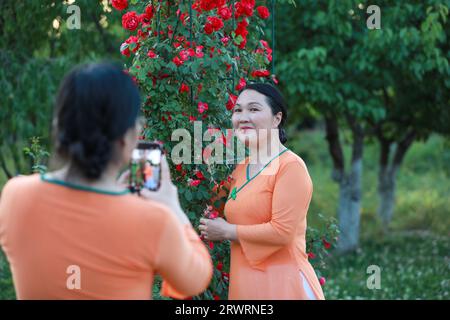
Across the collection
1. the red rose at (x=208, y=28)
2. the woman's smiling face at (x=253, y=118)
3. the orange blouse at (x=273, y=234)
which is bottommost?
the orange blouse at (x=273, y=234)

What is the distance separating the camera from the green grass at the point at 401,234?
7.11 meters

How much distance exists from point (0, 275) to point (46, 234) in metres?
5.61

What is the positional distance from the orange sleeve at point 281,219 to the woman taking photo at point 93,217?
87cm

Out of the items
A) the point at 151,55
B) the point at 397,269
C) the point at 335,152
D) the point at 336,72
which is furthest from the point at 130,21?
the point at 335,152

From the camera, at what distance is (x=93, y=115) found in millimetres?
1747

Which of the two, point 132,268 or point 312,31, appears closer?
point 132,268

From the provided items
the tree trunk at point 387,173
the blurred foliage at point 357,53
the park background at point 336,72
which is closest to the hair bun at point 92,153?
the park background at point 336,72

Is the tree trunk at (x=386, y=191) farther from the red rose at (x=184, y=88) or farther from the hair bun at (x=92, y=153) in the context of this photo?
the hair bun at (x=92, y=153)

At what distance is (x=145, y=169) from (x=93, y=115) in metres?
0.32

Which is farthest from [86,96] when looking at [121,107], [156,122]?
[156,122]

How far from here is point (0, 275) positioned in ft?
23.1

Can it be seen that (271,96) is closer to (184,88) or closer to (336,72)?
(184,88)

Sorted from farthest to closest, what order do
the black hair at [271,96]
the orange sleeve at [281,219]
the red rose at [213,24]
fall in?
the red rose at [213,24], the black hair at [271,96], the orange sleeve at [281,219]
